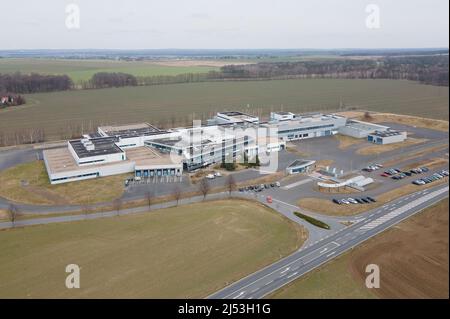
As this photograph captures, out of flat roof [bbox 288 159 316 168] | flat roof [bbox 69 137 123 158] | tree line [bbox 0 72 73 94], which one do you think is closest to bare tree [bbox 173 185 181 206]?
flat roof [bbox 69 137 123 158]

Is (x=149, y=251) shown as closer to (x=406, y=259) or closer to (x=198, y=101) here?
(x=406, y=259)

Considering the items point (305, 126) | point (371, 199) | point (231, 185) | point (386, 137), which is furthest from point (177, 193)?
point (386, 137)

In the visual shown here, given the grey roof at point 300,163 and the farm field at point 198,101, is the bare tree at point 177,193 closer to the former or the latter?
the grey roof at point 300,163

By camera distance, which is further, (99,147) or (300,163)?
(99,147)

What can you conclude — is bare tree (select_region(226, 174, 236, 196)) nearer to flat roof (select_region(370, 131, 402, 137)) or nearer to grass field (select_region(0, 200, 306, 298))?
grass field (select_region(0, 200, 306, 298))

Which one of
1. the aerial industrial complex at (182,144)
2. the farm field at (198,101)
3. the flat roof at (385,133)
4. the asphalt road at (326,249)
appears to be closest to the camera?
the asphalt road at (326,249)

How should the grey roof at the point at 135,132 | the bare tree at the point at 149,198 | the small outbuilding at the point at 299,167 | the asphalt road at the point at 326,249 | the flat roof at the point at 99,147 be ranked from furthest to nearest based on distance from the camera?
the grey roof at the point at 135,132
the flat roof at the point at 99,147
the small outbuilding at the point at 299,167
the bare tree at the point at 149,198
the asphalt road at the point at 326,249

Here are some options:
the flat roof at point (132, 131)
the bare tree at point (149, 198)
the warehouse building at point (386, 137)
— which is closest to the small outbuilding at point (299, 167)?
the bare tree at point (149, 198)
